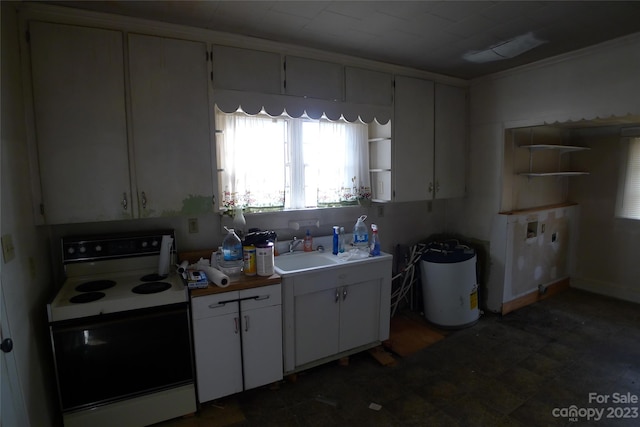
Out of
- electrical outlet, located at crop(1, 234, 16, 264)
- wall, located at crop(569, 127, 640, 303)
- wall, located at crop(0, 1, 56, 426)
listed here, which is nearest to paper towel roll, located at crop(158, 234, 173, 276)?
wall, located at crop(0, 1, 56, 426)

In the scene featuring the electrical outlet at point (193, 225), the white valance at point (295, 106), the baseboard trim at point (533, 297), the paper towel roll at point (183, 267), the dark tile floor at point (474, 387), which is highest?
the white valance at point (295, 106)

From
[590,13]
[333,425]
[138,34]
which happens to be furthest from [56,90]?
[590,13]

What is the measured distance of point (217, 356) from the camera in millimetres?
2137

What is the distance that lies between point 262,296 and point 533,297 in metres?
3.18

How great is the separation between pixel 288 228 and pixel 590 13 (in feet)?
8.06

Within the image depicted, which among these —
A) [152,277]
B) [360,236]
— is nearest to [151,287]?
[152,277]

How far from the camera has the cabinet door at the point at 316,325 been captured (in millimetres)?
2436

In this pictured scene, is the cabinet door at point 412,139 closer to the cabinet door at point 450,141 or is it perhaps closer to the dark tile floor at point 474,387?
the cabinet door at point 450,141

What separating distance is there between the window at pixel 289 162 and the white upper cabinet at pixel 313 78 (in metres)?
0.30

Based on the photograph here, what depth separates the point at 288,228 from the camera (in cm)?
291

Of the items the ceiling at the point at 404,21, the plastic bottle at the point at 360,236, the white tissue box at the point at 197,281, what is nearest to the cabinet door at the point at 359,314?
the plastic bottle at the point at 360,236

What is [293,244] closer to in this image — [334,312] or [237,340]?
[334,312]

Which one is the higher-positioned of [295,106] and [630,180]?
[295,106]

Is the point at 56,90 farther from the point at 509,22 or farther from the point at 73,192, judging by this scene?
the point at 509,22
